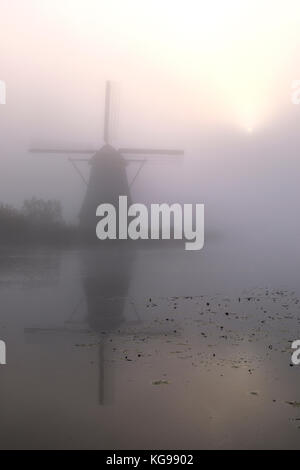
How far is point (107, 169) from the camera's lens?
1467 centimetres

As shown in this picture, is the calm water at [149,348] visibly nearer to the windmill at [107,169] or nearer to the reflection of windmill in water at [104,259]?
the reflection of windmill in water at [104,259]

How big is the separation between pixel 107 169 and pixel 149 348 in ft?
28.4

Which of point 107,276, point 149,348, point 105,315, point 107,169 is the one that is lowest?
point 149,348

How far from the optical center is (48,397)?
5625mm

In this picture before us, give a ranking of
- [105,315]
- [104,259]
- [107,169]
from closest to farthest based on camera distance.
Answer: [105,315]
[104,259]
[107,169]

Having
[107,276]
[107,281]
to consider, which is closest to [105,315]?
[107,281]

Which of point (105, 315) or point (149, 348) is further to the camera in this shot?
point (105, 315)

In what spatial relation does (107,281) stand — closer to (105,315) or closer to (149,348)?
(105,315)

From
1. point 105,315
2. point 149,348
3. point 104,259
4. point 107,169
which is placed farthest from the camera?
point 107,169

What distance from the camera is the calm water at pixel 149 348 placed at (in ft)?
15.9

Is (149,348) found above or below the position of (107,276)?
below

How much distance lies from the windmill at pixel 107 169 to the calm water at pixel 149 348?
242cm

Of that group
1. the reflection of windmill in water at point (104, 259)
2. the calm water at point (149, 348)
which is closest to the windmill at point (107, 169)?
the reflection of windmill in water at point (104, 259)

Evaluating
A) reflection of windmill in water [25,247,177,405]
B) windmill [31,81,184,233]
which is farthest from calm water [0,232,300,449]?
windmill [31,81,184,233]
